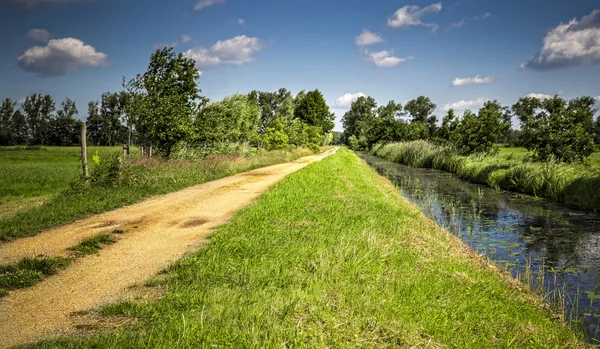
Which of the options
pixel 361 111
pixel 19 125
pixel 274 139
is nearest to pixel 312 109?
pixel 274 139

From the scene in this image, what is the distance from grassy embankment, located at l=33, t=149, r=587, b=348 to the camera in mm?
4148

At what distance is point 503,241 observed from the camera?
11031mm

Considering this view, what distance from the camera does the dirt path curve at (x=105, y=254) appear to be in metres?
4.52

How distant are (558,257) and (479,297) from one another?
555cm

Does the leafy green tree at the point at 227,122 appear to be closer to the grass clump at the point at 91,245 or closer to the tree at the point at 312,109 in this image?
the grass clump at the point at 91,245

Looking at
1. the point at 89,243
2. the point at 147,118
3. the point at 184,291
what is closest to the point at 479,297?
the point at 184,291

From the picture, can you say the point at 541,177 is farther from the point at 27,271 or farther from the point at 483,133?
the point at 27,271

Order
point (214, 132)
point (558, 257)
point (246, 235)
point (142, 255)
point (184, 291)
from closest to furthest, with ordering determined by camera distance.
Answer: point (184, 291) < point (142, 255) < point (246, 235) < point (558, 257) < point (214, 132)

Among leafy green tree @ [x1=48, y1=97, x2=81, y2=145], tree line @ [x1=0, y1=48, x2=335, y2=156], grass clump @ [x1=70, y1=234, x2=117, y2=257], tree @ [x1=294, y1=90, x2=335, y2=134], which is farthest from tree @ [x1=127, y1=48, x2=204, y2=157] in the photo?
leafy green tree @ [x1=48, y1=97, x2=81, y2=145]

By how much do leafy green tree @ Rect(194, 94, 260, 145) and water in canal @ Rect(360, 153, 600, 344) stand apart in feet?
44.7

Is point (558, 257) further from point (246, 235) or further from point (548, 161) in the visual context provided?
point (548, 161)

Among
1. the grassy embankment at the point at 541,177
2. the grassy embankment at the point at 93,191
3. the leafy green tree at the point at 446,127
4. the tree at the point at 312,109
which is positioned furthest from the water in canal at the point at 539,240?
the tree at the point at 312,109

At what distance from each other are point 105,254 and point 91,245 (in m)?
0.65

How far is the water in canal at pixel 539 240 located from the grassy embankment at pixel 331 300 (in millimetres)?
1027
